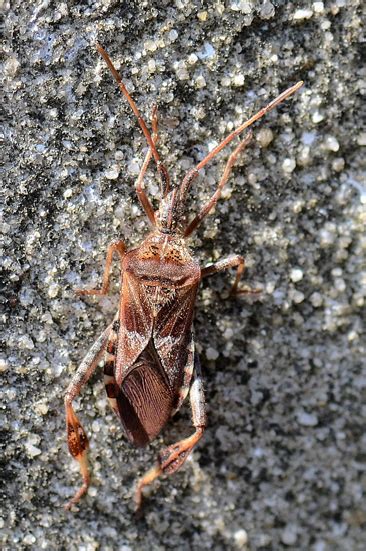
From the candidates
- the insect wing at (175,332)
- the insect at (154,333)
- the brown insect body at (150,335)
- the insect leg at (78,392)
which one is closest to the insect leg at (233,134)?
the insect at (154,333)

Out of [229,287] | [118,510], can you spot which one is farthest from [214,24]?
[118,510]

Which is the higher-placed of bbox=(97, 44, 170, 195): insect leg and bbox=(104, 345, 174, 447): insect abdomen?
bbox=(97, 44, 170, 195): insect leg

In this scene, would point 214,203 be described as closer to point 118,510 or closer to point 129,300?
point 129,300

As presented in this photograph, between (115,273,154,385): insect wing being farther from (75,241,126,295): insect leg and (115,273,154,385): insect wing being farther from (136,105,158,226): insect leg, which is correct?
(136,105,158,226): insect leg

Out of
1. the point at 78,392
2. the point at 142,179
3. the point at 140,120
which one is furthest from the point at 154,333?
the point at 140,120

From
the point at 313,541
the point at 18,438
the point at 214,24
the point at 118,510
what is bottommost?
the point at 313,541

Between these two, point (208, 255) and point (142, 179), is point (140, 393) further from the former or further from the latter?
point (142, 179)

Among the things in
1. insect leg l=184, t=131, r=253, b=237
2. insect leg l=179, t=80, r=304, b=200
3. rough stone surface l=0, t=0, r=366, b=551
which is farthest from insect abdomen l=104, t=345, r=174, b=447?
insect leg l=179, t=80, r=304, b=200
